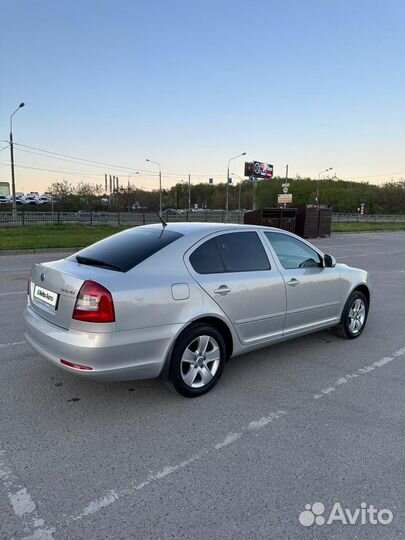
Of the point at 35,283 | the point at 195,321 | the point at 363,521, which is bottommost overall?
the point at 363,521

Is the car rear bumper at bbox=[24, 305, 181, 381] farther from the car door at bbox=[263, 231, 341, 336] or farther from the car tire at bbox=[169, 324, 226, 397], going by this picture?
the car door at bbox=[263, 231, 341, 336]

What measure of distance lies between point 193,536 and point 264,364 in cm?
252

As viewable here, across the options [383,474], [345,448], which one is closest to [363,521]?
[383,474]

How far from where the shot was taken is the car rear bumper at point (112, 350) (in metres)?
3.14

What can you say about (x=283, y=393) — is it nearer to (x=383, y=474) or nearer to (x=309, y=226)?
(x=383, y=474)

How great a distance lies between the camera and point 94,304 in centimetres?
316

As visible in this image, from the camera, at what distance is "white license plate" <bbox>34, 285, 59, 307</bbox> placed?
137 inches

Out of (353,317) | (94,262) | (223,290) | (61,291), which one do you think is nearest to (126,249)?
(94,262)

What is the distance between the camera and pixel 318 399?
3.72 m

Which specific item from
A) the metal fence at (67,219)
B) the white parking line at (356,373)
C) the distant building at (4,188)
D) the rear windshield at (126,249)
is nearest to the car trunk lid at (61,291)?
the rear windshield at (126,249)

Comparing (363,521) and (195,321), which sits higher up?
(195,321)

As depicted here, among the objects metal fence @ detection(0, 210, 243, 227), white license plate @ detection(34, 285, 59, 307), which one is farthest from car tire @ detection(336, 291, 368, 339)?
metal fence @ detection(0, 210, 243, 227)

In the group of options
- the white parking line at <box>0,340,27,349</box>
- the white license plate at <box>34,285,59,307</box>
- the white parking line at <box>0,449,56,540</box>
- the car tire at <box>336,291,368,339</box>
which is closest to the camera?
the white parking line at <box>0,449,56,540</box>

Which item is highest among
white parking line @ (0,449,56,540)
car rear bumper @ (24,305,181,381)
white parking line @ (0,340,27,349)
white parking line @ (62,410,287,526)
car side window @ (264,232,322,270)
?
car side window @ (264,232,322,270)
